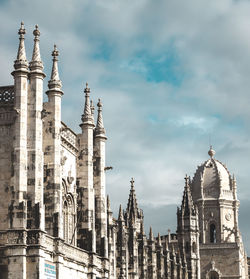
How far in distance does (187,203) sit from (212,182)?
9.06 m

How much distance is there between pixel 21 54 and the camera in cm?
3922

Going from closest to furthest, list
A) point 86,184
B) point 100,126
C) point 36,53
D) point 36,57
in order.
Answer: point 36,57 < point 36,53 < point 86,184 < point 100,126

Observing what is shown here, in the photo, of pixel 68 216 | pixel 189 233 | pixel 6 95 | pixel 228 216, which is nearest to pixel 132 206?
pixel 189 233

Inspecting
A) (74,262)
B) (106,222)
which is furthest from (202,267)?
(74,262)

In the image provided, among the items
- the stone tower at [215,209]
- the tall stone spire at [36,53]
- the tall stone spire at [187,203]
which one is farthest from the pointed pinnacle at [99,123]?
the stone tower at [215,209]

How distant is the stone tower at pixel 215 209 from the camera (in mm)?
101188

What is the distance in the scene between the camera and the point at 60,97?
4269 centimetres

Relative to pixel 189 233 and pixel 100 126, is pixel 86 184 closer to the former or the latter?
pixel 100 126

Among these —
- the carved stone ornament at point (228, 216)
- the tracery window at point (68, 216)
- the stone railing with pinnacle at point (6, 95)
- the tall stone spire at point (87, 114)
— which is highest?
the carved stone ornament at point (228, 216)

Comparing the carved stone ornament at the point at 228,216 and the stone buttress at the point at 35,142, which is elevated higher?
the carved stone ornament at the point at 228,216

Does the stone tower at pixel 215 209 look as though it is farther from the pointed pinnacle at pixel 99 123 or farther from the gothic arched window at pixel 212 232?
the pointed pinnacle at pixel 99 123

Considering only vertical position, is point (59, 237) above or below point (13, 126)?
below

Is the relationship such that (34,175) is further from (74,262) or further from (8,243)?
(74,262)

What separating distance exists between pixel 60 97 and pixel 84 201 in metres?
8.44
